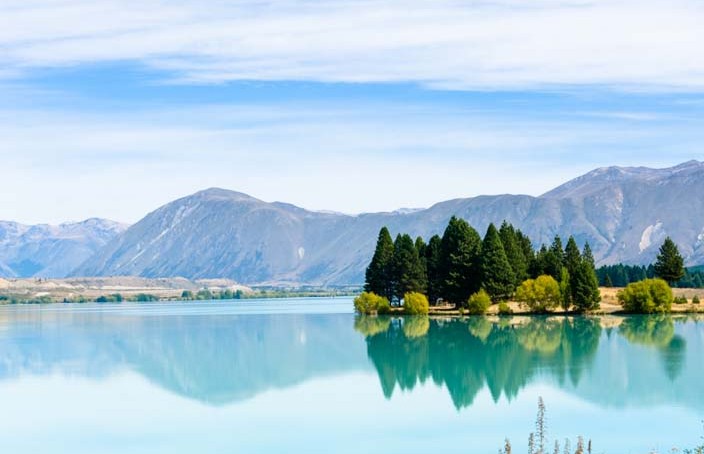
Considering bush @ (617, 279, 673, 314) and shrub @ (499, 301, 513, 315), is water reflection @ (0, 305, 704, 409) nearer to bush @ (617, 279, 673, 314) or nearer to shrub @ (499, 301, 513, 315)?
bush @ (617, 279, 673, 314)

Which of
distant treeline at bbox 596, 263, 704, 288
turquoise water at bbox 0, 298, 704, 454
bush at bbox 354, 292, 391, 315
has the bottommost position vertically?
turquoise water at bbox 0, 298, 704, 454

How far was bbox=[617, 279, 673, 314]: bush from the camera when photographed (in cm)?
9869

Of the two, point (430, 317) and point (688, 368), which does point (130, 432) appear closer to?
point (688, 368)

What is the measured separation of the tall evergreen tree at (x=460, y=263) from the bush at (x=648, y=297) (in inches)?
587

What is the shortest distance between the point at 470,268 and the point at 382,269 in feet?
45.3

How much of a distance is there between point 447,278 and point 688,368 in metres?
56.2

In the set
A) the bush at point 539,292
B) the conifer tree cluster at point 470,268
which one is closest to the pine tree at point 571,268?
the conifer tree cluster at point 470,268

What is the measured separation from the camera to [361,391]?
1827 inches

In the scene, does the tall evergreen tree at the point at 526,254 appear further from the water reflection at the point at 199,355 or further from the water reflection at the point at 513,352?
the water reflection at the point at 199,355

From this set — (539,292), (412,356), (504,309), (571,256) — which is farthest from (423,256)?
(412,356)

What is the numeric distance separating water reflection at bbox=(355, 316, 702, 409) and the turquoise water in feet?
Result: 0.46

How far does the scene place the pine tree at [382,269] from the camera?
374 feet

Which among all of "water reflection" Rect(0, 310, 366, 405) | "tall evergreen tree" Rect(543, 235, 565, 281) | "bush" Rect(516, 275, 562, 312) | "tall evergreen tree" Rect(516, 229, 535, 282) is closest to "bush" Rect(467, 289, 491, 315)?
"bush" Rect(516, 275, 562, 312)

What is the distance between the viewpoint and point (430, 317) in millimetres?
101938
